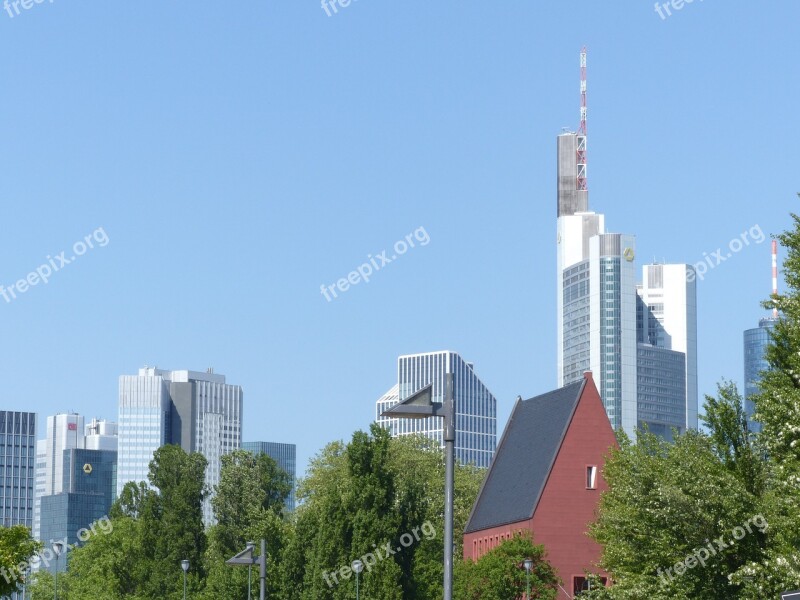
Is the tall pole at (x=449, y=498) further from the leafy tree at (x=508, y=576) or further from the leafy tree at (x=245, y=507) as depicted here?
the leafy tree at (x=245, y=507)

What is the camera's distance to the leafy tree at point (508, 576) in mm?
90938

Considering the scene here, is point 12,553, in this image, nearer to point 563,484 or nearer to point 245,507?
point 563,484

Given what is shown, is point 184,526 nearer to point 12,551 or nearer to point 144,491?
point 144,491

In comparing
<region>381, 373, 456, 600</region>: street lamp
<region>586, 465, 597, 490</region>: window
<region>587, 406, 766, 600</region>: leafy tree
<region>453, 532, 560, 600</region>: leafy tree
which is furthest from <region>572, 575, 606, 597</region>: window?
<region>381, 373, 456, 600</region>: street lamp

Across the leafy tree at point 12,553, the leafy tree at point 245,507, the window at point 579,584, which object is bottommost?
the window at point 579,584

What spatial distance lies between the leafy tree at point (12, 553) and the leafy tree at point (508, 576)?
98.3ft

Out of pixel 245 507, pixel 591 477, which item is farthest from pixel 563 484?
pixel 245 507

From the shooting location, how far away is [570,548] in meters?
95.5

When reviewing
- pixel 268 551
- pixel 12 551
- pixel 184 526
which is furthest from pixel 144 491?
pixel 12 551

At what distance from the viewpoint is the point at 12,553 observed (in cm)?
6869

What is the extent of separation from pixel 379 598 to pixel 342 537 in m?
6.35

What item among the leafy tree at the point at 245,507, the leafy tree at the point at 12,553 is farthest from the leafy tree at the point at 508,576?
the leafy tree at the point at 12,553

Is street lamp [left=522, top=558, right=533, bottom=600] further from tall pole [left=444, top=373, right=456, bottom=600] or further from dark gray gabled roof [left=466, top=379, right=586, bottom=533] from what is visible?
tall pole [left=444, top=373, right=456, bottom=600]

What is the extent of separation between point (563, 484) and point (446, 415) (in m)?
73.5
